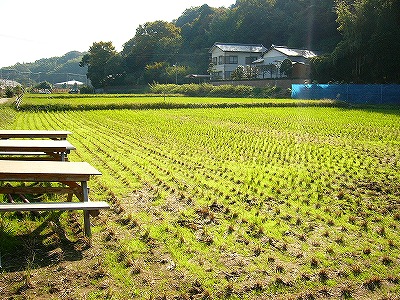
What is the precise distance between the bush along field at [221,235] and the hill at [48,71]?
337 feet

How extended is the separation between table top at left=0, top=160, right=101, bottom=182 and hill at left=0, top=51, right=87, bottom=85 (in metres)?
104

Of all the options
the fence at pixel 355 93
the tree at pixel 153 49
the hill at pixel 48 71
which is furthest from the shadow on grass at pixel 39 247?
the hill at pixel 48 71

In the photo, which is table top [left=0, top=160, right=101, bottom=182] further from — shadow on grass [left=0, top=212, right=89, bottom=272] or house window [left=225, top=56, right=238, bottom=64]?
house window [left=225, top=56, right=238, bottom=64]

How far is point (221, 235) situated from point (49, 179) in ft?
6.57

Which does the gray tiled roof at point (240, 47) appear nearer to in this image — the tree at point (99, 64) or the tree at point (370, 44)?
the tree at point (99, 64)

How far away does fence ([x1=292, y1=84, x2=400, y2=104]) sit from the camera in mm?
30156

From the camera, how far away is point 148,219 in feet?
16.4

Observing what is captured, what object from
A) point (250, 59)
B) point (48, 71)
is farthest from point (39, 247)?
point (48, 71)

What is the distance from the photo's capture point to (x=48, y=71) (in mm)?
122750

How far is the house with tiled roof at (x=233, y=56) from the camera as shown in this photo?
56406mm

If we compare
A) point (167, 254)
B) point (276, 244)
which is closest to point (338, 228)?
point (276, 244)

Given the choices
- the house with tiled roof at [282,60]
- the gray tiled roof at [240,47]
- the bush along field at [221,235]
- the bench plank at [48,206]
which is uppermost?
the gray tiled roof at [240,47]

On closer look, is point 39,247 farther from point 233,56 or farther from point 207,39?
point 207,39

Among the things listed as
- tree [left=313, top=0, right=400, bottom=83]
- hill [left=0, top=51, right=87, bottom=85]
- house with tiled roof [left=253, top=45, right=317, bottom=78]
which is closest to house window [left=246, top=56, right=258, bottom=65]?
house with tiled roof [left=253, top=45, right=317, bottom=78]
